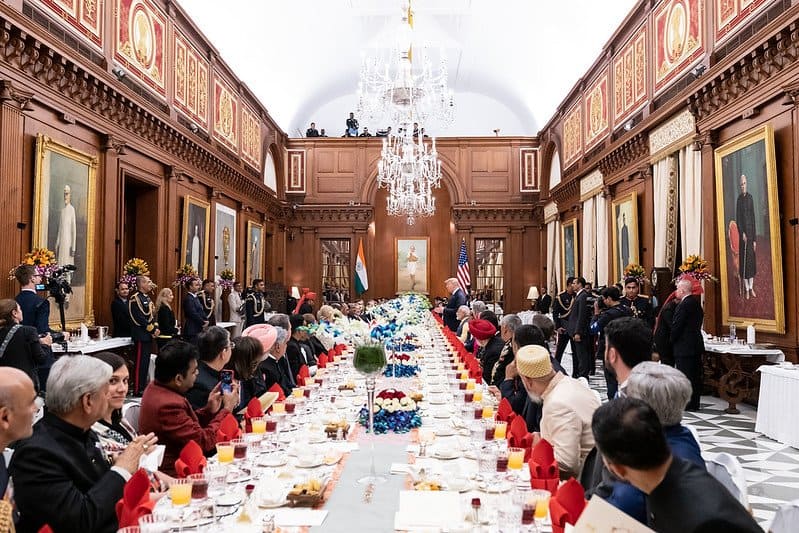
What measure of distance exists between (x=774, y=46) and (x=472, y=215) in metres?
12.5

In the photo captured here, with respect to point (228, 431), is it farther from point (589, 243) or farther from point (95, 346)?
point (589, 243)

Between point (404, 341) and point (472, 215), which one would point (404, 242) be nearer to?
point (472, 215)

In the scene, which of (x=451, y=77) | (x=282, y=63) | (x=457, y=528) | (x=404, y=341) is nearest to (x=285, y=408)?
(x=457, y=528)

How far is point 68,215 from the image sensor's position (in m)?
8.02

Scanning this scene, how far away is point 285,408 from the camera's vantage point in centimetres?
376

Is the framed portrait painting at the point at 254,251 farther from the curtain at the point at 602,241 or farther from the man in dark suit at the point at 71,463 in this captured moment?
the man in dark suit at the point at 71,463

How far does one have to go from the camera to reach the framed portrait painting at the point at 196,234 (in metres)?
11.7

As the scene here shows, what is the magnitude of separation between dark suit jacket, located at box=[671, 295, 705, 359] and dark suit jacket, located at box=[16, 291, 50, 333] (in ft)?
22.1

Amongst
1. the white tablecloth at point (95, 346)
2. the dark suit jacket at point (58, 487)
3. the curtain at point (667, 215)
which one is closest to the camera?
the dark suit jacket at point (58, 487)

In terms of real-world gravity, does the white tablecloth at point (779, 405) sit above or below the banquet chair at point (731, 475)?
below

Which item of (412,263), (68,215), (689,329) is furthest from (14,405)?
(412,263)

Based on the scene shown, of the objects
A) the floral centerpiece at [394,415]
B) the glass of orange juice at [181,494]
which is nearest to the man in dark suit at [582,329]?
the floral centerpiece at [394,415]

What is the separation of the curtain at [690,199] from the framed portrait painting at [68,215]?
8270 millimetres

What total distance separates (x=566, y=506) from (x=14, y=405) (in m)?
1.76
